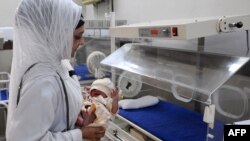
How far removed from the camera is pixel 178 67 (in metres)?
1.89

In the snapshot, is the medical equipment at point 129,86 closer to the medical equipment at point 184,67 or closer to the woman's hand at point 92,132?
the medical equipment at point 184,67

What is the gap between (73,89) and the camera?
1.12 meters

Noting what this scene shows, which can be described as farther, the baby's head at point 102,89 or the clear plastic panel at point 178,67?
the baby's head at point 102,89

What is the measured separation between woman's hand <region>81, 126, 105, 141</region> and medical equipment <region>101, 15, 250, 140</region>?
50 centimetres

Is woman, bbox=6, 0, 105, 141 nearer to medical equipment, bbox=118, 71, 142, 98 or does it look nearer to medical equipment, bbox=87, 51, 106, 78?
medical equipment, bbox=118, 71, 142, 98

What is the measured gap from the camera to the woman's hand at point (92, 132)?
1.15 meters

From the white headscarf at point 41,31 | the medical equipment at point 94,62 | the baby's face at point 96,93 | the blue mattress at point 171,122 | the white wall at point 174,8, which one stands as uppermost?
the white wall at point 174,8

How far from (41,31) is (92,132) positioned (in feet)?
1.65

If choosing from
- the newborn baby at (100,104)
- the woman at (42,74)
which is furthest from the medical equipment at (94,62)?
the woman at (42,74)

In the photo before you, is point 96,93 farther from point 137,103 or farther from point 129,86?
point 129,86

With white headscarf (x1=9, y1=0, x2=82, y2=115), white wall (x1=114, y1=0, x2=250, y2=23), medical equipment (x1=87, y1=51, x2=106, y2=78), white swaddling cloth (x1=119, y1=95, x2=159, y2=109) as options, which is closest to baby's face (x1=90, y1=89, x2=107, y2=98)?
white swaddling cloth (x1=119, y1=95, x2=159, y2=109)

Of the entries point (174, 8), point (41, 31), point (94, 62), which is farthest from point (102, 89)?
point (174, 8)

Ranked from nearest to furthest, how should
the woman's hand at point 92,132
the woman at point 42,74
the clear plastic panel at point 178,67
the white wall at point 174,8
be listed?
the woman at point 42,74
the woman's hand at point 92,132
the clear plastic panel at point 178,67
the white wall at point 174,8

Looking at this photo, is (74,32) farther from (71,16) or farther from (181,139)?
(181,139)
